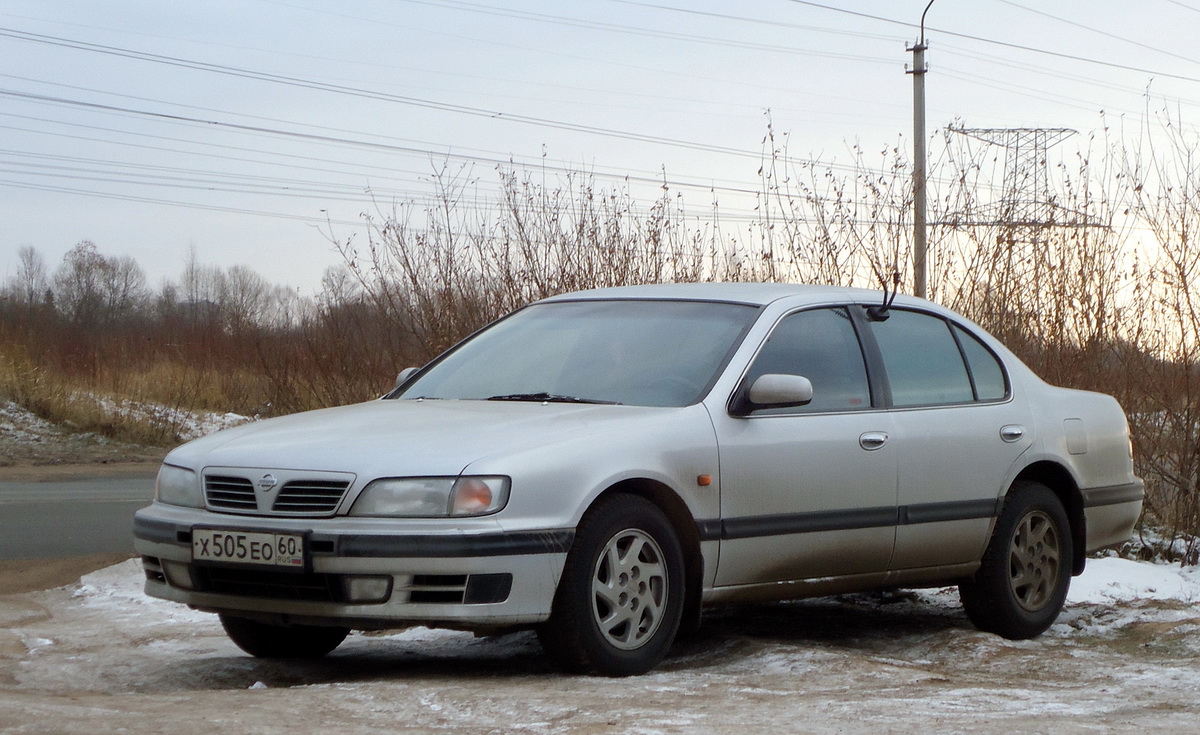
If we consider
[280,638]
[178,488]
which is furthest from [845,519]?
[178,488]

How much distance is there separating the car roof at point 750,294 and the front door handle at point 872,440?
63 centimetres

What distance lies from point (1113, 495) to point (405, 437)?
3.82 metres

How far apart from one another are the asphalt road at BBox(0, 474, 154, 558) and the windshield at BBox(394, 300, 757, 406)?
14.8 feet

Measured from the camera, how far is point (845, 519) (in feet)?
18.8

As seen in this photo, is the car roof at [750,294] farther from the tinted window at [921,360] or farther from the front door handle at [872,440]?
the front door handle at [872,440]

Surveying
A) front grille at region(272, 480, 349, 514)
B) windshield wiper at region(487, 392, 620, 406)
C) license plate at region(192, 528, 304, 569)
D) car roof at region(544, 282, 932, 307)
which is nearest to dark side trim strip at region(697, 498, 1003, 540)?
windshield wiper at region(487, 392, 620, 406)

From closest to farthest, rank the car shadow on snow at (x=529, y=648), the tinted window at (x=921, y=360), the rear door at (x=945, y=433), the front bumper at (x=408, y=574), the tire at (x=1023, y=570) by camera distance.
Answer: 1. the front bumper at (x=408, y=574)
2. the car shadow on snow at (x=529, y=648)
3. the rear door at (x=945, y=433)
4. the tinted window at (x=921, y=360)
5. the tire at (x=1023, y=570)

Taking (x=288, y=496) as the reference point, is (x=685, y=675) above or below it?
below

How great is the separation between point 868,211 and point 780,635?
614 cm

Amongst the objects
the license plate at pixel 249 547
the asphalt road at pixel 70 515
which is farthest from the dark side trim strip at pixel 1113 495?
the asphalt road at pixel 70 515

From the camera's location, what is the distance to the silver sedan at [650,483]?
460 centimetres

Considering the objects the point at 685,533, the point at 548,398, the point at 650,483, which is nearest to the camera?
the point at 650,483

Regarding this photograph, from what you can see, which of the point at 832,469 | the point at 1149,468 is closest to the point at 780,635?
the point at 832,469

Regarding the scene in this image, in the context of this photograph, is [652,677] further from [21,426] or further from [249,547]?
[21,426]
